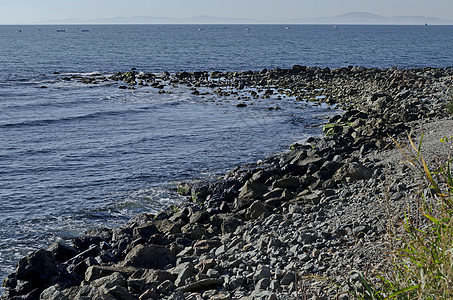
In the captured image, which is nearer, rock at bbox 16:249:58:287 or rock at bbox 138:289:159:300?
rock at bbox 138:289:159:300

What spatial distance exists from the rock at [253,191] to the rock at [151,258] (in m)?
4.89

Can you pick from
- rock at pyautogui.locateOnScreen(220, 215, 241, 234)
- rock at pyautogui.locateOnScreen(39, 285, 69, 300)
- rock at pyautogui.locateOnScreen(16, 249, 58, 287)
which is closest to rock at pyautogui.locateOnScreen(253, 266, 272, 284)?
rock at pyautogui.locateOnScreen(39, 285, 69, 300)

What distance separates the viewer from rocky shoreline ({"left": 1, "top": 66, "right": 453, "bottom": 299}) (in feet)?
27.1

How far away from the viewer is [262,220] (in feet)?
41.8

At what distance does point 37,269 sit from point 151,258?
264 centimetres

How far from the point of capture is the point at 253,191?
612 inches

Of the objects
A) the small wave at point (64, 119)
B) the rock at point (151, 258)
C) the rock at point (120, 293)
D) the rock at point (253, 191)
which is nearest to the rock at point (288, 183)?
the rock at point (253, 191)

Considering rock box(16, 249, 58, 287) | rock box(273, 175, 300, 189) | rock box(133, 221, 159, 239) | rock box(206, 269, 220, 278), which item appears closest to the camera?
rock box(206, 269, 220, 278)

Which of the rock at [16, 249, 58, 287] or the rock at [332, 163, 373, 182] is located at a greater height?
the rock at [332, 163, 373, 182]

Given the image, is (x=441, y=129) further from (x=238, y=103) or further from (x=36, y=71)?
(x=36, y=71)

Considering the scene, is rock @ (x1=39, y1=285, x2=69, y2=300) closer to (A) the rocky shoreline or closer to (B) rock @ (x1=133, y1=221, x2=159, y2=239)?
(A) the rocky shoreline

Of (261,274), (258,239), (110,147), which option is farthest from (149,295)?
(110,147)

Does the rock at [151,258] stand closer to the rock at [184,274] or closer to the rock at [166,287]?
the rock at [184,274]

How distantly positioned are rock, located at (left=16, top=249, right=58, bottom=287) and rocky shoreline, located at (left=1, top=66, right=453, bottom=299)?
2cm
